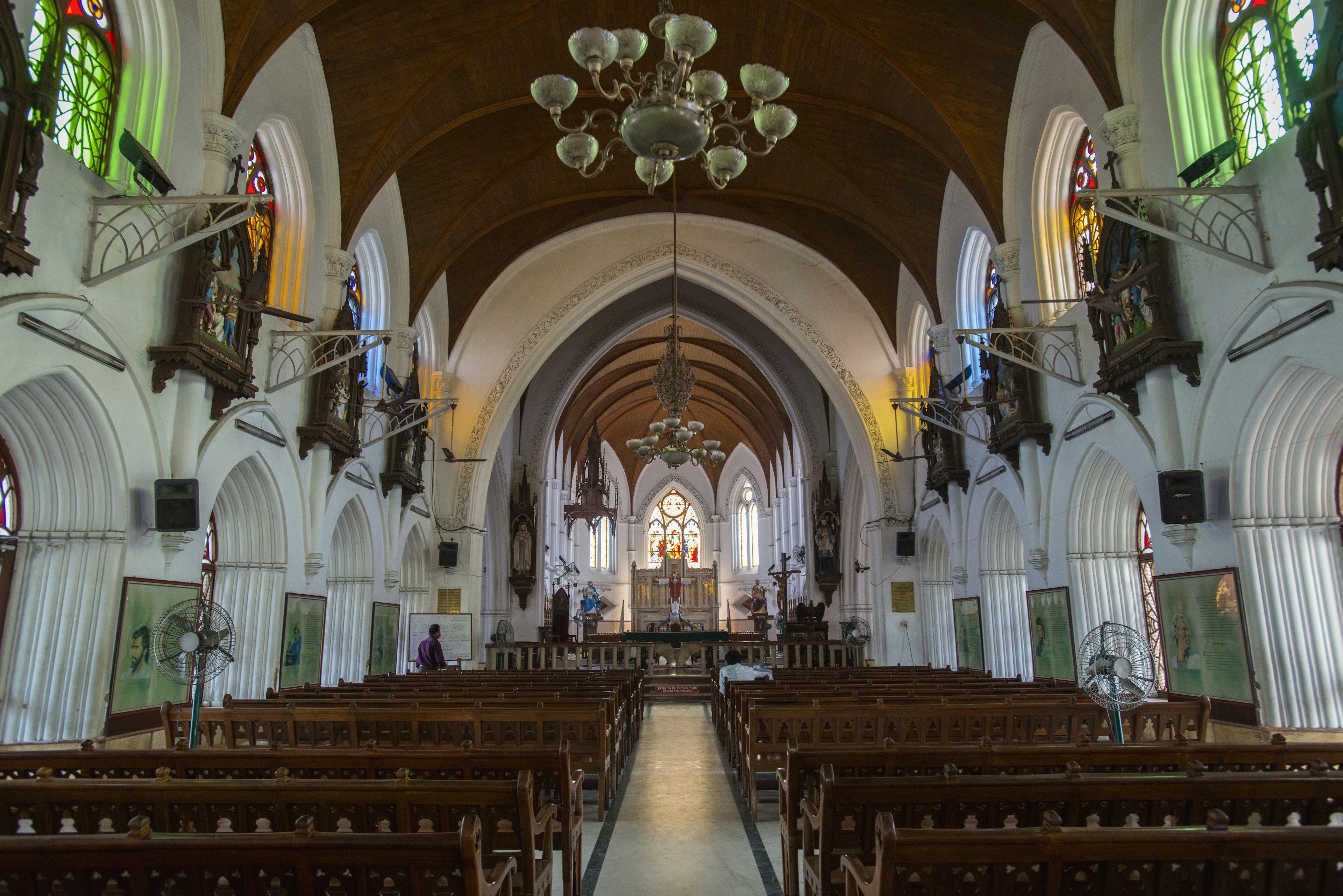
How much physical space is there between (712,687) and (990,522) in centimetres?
553

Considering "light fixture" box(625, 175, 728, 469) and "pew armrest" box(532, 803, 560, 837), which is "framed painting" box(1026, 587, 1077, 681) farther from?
"pew armrest" box(532, 803, 560, 837)

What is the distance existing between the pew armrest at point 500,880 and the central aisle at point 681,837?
193 cm

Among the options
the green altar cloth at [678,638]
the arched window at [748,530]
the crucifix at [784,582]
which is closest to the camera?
the green altar cloth at [678,638]

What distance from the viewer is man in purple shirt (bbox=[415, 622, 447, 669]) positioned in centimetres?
1291

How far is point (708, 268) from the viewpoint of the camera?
747 inches

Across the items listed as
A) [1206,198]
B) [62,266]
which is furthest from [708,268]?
[62,266]

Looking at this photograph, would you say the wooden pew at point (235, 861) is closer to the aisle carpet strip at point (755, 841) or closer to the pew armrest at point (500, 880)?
the pew armrest at point (500, 880)

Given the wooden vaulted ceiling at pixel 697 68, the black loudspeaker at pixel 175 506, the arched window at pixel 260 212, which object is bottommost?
the black loudspeaker at pixel 175 506

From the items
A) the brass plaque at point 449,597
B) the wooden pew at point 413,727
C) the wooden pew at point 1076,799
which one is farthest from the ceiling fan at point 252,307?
the brass plaque at point 449,597

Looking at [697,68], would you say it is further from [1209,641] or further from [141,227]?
[1209,641]

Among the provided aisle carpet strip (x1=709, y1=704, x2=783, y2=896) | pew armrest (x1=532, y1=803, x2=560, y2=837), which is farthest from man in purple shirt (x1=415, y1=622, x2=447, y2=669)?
pew armrest (x1=532, y1=803, x2=560, y2=837)

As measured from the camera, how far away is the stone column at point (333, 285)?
A: 11.9 meters

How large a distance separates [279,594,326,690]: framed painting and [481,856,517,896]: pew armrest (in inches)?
353

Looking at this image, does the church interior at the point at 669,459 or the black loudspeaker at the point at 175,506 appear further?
the black loudspeaker at the point at 175,506
